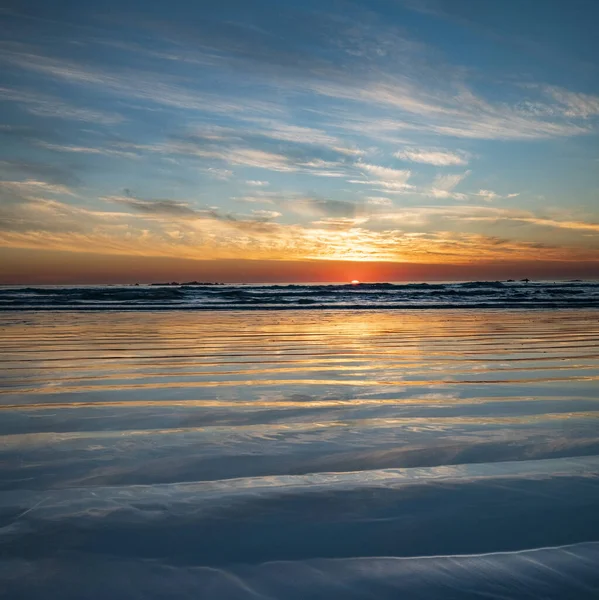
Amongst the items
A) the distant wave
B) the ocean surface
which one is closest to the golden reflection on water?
the ocean surface

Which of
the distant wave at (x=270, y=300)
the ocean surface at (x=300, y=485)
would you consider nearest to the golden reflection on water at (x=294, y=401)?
the ocean surface at (x=300, y=485)

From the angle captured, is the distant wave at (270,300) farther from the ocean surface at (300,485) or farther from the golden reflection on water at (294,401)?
the ocean surface at (300,485)

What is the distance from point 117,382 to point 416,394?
3431 millimetres

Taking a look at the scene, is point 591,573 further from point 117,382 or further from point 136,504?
point 117,382

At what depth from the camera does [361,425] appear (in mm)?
4156

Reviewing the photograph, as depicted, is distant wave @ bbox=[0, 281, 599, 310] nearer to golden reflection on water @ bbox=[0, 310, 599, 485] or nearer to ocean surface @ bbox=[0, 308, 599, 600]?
golden reflection on water @ bbox=[0, 310, 599, 485]

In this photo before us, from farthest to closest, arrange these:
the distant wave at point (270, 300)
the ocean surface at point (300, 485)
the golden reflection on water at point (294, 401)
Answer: the distant wave at point (270, 300) → the golden reflection on water at point (294, 401) → the ocean surface at point (300, 485)

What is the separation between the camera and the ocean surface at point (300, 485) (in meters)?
2.02

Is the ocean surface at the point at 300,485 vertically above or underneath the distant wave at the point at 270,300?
underneath

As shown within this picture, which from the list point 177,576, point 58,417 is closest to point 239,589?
point 177,576

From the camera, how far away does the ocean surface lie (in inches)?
79.5

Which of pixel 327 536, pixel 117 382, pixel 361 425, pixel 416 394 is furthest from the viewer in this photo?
pixel 117 382

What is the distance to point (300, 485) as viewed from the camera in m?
2.89

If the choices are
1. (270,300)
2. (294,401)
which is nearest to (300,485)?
(294,401)
